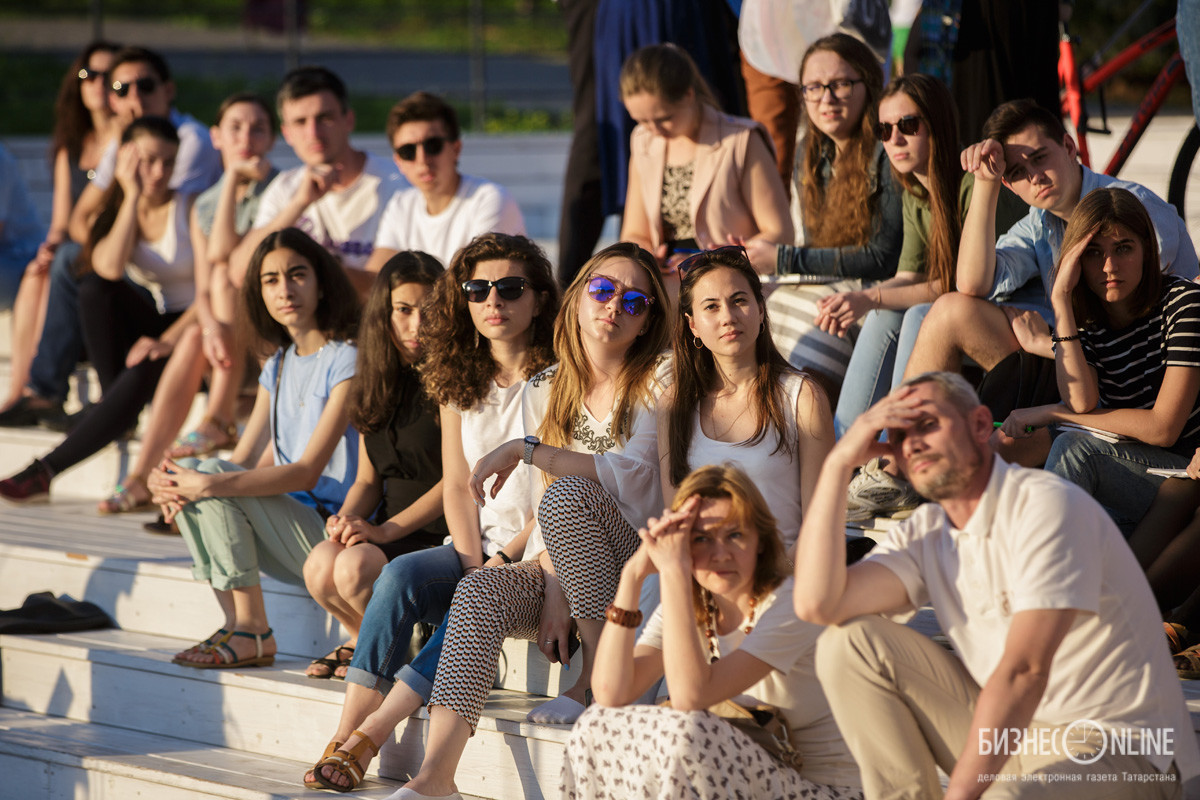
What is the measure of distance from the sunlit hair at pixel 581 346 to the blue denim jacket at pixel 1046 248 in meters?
0.93

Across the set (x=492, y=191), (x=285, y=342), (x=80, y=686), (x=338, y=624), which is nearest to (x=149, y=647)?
(x=80, y=686)

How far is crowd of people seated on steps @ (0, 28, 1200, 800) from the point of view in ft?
7.74

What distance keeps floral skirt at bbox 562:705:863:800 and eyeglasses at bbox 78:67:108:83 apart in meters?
4.69

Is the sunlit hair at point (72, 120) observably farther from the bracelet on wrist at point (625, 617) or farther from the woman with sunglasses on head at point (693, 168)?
the bracelet on wrist at point (625, 617)

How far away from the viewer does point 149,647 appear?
13.6 ft

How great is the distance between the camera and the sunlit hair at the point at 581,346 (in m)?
3.43

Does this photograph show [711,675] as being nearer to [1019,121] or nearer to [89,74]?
[1019,121]

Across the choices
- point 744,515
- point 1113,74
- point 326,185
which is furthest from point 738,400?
point 1113,74

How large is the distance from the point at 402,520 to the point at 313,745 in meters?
→ 0.65

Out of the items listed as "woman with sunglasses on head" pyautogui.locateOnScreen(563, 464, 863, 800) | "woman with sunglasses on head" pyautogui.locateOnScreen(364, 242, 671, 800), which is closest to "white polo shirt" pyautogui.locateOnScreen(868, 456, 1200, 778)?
"woman with sunglasses on head" pyautogui.locateOnScreen(563, 464, 863, 800)

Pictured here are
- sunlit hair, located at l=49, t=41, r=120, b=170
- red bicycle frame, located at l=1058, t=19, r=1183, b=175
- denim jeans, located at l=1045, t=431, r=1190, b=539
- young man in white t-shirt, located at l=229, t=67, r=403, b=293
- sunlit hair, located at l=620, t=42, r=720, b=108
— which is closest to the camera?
denim jeans, located at l=1045, t=431, r=1190, b=539

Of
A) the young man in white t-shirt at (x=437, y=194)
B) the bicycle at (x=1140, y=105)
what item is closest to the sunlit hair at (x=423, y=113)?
the young man in white t-shirt at (x=437, y=194)

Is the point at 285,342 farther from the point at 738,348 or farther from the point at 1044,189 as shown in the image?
the point at 1044,189

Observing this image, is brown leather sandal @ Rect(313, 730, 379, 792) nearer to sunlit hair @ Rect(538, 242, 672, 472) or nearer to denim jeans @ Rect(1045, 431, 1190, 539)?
sunlit hair @ Rect(538, 242, 672, 472)
